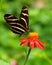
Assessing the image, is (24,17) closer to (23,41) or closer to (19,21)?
(19,21)

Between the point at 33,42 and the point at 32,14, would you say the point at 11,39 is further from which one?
the point at 33,42

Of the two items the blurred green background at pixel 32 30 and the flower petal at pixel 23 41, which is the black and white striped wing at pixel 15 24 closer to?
the flower petal at pixel 23 41

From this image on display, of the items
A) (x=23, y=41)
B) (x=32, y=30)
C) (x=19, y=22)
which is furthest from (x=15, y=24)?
(x=32, y=30)

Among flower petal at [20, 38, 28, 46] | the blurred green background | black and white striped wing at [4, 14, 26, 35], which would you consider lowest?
the blurred green background

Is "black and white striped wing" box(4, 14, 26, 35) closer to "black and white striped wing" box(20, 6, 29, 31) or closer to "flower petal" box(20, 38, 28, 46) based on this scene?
"black and white striped wing" box(20, 6, 29, 31)

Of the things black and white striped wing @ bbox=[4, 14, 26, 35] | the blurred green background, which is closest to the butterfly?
black and white striped wing @ bbox=[4, 14, 26, 35]

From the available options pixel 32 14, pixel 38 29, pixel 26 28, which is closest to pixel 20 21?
pixel 26 28

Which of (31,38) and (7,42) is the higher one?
(31,38)
